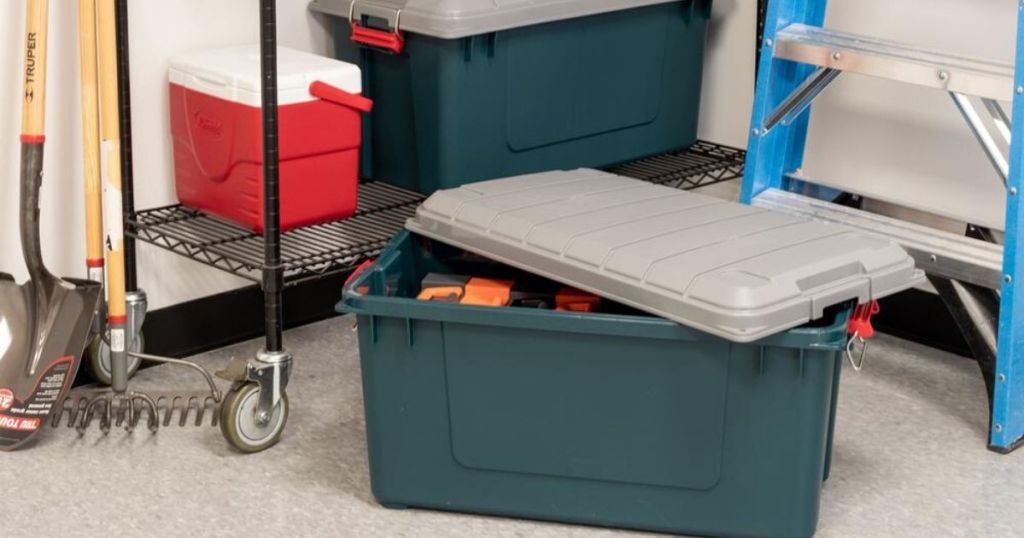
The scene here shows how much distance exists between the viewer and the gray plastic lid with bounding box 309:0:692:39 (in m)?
2.29

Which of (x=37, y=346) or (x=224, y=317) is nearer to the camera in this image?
(x=37, y=346)

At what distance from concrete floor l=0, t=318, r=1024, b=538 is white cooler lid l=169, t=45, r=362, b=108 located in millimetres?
501

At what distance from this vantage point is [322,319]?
2.73m

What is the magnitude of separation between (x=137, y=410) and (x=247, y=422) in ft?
0.66

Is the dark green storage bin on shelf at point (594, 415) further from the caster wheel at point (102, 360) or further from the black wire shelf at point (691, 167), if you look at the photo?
the black wire shelf at point (691, 167)

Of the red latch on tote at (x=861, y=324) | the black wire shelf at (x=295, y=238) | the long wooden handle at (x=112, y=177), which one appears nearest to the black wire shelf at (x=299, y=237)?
the black wire shelf at (x=295, y=238)

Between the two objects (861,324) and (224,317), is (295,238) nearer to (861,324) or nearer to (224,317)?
(224,317)

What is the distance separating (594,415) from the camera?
6.24ft

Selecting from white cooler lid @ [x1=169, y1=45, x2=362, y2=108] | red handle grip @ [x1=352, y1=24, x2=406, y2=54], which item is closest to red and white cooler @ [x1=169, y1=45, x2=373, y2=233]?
white cooler lid @ [x1=169, y1=45, x2=362, y2=108]

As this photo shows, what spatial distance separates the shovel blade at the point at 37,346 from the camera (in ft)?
7.06

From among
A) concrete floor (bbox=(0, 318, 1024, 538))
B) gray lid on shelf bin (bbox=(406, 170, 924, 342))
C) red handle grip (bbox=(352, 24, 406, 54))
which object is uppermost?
red handle grip (bbox=(352, 24, 406, 54))

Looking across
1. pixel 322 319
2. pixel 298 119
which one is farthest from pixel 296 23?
pixel 322 319

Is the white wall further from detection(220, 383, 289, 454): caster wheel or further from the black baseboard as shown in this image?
detection(220, 383, 289, 454): caster wheel

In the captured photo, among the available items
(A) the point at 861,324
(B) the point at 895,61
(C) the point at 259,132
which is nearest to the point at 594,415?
(A) the point at 861,324
